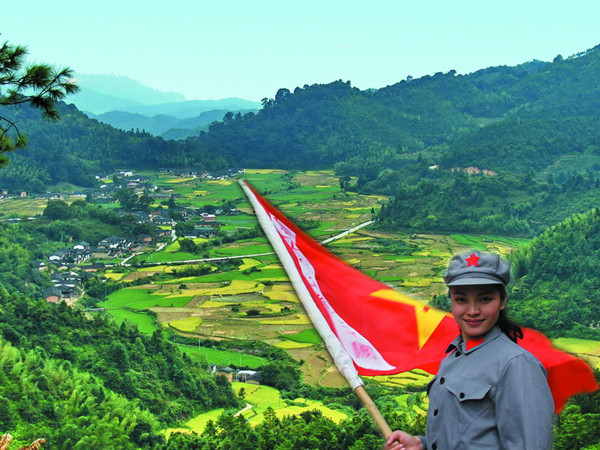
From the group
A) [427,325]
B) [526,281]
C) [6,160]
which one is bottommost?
[526,281]

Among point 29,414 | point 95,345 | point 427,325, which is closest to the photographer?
point 427,325

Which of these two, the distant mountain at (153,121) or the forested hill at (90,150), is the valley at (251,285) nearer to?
the forested hill at (90,150)

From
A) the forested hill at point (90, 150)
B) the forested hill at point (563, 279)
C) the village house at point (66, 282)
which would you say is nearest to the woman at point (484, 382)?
the forested hill at point (563, 279)

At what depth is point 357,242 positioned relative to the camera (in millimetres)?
27203

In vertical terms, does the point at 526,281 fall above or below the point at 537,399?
below

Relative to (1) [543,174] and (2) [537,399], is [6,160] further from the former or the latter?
(1) [543,174]

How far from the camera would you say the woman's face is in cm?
147

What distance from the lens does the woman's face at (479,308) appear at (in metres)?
1.47

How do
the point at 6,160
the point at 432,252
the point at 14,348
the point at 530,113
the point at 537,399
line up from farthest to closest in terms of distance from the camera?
1. the point at 530,113
2. the point at 432,252
3. the point at 14,348
4. the point at 6,160
5. the point at 537,399

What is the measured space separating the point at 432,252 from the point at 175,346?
13548 millimetres

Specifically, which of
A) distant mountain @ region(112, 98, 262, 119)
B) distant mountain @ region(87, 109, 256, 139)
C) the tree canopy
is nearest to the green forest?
the tree canopy

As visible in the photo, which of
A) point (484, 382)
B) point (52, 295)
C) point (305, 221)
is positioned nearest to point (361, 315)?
point (484, 382)

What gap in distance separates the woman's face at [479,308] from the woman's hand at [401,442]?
A: 0.86ft

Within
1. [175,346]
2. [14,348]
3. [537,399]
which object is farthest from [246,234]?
[537,399]
